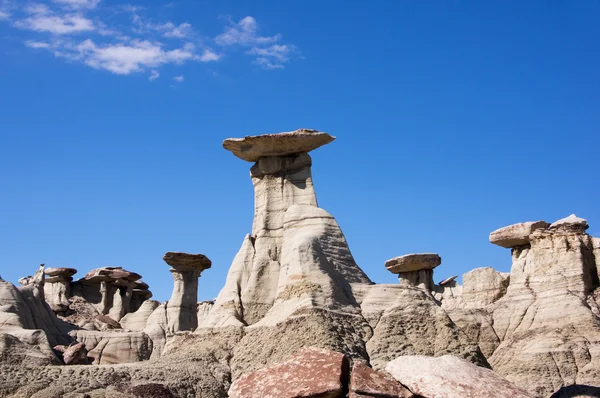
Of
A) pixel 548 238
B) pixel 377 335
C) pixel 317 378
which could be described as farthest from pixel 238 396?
pixel 548 238

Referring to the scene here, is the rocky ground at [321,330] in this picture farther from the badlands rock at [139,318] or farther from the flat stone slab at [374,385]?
the badlands rock at [139,318]

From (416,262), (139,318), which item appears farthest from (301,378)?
(139,318)

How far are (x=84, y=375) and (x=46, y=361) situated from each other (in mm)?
2053

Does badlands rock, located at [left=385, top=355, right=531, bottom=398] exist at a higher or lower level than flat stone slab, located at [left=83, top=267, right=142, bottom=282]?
lower

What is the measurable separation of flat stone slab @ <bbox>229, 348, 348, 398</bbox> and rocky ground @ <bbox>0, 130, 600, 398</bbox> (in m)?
0.03

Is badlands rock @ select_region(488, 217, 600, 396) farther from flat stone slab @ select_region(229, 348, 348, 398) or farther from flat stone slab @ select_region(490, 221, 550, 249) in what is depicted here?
flat stone slab @ select_region(229, 348, 348, 398)

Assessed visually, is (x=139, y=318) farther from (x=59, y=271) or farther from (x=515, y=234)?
(x=515, y=234)

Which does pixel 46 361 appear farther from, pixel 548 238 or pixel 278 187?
pixel 548 238

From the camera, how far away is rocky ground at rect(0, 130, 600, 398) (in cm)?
1650

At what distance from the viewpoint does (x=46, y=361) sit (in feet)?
76.0

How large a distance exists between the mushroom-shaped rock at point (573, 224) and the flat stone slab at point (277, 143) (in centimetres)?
897

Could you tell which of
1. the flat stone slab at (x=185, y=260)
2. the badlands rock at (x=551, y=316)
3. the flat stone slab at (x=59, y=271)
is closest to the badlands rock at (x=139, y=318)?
the flat stone slab at (x=185, y=260)

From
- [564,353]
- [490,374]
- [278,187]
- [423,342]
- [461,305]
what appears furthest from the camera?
[461,305]

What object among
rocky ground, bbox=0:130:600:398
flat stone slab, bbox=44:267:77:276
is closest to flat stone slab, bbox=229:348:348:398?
rocky ground, bbox=0:130:600:398
